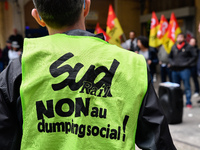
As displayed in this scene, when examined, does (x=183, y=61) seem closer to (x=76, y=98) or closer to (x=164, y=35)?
(x=164, y=35)

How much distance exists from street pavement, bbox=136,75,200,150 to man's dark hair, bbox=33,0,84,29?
3464mm

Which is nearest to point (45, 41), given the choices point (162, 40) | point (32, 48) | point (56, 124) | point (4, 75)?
point (32, 48)

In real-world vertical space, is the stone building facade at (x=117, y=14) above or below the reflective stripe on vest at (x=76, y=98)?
below

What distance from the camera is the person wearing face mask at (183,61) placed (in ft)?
23.9

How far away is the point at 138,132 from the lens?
1291 mm

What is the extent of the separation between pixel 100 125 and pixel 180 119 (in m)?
4.96

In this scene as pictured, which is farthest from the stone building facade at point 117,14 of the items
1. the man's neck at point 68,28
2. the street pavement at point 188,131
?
the man's neck at point 68,28

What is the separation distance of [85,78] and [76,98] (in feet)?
0.30

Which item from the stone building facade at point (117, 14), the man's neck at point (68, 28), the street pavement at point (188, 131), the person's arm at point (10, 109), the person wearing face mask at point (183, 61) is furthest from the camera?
the stone building facade at point (117, 14)

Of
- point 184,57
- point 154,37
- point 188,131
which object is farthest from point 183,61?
point 188,131

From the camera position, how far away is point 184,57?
7387mm

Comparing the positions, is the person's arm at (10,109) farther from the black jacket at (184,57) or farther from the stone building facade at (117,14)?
the stone building facade at (117,14)

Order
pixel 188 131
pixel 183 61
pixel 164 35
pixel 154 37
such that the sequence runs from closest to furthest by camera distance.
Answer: pixel 188 131, pixel 183 61, pixel 164 35, pixel 154 37

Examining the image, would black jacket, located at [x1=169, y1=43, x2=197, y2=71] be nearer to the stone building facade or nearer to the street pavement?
the street pavement
